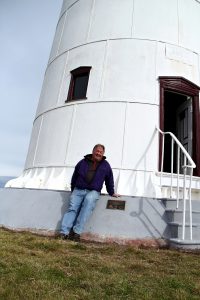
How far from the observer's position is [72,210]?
5914mm

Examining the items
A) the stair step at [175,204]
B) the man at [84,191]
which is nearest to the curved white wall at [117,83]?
the stair step at [175,204]

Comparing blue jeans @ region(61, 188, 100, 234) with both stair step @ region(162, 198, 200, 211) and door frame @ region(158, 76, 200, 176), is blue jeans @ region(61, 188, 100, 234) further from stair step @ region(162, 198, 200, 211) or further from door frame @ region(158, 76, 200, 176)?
door frame @ region(158, 76, 200, 176)

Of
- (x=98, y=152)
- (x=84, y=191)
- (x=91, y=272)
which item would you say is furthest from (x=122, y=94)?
(x=91, y=272)

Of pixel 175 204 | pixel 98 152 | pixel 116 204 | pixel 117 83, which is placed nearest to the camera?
pixel 175 204

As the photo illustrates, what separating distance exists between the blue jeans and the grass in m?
0.67

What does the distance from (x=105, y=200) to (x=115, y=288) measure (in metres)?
2.97

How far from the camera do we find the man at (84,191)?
18.8ft

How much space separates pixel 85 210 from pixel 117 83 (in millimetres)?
3588

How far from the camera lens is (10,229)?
657 cm

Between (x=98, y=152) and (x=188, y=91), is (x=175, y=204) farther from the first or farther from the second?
(x=188, y=91)

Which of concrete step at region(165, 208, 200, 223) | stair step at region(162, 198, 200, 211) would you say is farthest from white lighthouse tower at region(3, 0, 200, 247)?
concrete step at region(165, 208, 200, 223)

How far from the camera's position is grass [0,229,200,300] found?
2975 millimetres

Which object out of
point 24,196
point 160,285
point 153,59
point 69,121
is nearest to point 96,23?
point 153,59

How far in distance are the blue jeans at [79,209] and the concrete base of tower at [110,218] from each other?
0.78ft
